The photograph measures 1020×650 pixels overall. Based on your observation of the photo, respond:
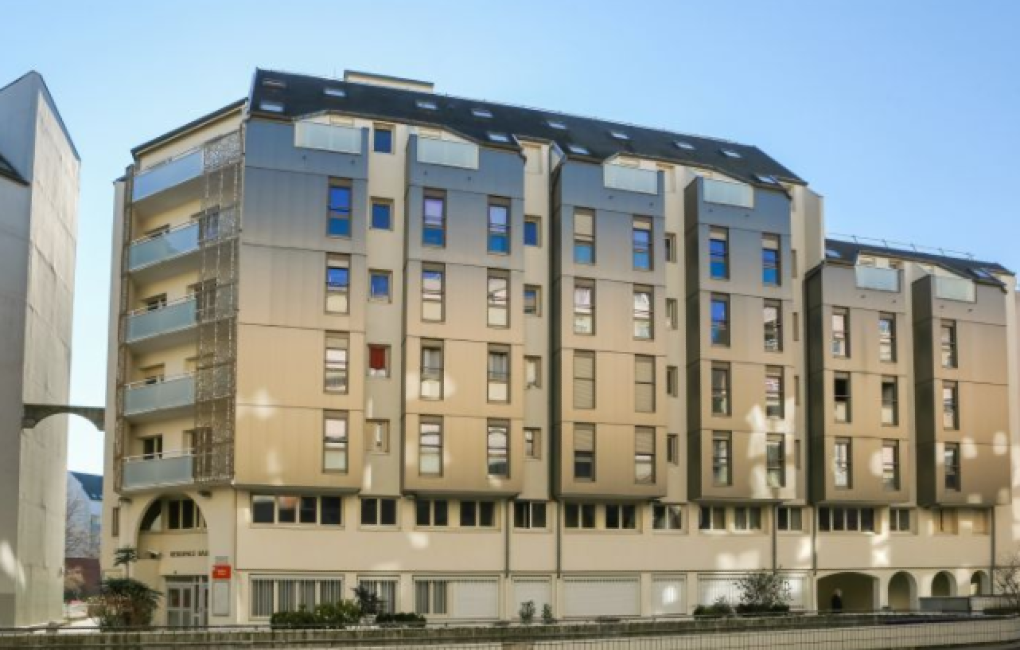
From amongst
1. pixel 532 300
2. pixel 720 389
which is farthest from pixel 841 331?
pixel 532 300

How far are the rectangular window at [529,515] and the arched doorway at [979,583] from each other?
22.1 meters

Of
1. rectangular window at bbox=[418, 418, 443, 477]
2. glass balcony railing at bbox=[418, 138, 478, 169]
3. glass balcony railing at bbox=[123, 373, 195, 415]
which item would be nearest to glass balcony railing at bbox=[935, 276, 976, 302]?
glass balcony railing at bbox=[418, 138, 478, 169]

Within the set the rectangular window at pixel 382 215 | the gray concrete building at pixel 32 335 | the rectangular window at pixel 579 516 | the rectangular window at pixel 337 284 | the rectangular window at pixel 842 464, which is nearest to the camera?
the rectangular window at pixel 337 284

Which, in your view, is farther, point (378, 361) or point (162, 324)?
point (162, 324)

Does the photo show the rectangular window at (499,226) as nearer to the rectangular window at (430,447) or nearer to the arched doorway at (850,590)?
the rectangular window at (430,447)

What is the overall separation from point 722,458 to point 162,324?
74.1 feet

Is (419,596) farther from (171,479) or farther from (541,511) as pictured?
(171,479)

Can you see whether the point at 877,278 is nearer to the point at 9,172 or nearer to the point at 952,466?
the point at 952,466

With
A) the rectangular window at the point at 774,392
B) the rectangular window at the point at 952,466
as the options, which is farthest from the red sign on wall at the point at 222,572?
the rectangular window at the point at 952,466

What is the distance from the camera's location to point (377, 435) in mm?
49688

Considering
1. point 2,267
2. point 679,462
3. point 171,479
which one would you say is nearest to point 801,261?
point 679,462

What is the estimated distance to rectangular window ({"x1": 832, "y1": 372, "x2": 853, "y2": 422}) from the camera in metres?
58.4

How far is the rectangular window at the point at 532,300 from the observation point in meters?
53.2

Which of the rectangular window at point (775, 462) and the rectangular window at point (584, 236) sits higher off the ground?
the rectangular window at point (584, 236)
